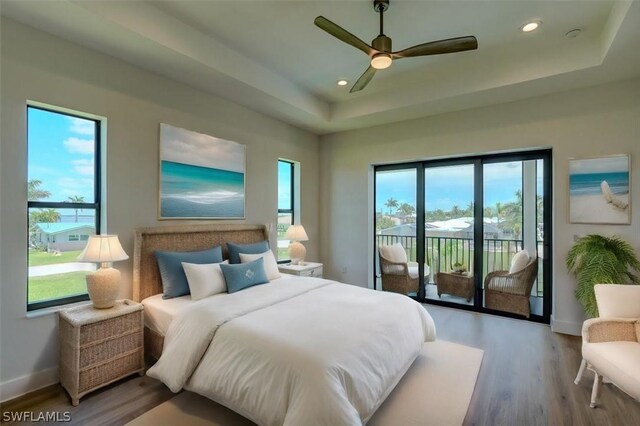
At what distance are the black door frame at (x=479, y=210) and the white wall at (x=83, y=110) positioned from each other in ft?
8.60

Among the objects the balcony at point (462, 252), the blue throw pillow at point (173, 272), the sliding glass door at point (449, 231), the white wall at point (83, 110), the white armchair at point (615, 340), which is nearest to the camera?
the white armchair at point (615, 340)

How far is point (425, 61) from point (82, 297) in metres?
4.48

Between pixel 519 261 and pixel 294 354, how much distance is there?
12.0 feet

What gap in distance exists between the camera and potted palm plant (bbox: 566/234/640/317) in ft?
10.0

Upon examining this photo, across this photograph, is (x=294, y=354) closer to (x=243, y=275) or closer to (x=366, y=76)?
(x=243, y=275)

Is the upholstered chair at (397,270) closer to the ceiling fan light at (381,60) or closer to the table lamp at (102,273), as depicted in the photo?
the ceiling fan light at (381,60)

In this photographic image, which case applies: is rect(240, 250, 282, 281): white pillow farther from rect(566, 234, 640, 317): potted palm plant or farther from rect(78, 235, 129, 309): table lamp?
rect(566, 234, 640, 317): potted palm plant

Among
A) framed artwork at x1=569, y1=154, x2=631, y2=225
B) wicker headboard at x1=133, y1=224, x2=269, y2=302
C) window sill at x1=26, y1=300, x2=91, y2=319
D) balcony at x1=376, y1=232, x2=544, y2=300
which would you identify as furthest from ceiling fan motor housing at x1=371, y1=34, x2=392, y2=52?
window sill at x1=26, y1=300, x2=91, y2=319

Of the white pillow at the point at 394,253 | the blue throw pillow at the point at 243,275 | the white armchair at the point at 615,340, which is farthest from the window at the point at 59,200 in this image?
the white armchair at the point at 615,340

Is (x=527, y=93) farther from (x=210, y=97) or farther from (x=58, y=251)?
(x=58, y=251)

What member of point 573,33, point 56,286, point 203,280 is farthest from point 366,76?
point 56,286

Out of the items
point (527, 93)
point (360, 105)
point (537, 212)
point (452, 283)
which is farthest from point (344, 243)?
point (527, 93)

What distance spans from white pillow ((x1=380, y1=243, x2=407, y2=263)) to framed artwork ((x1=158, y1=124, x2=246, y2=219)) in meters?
2.41

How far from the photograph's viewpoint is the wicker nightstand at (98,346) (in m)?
2.33
